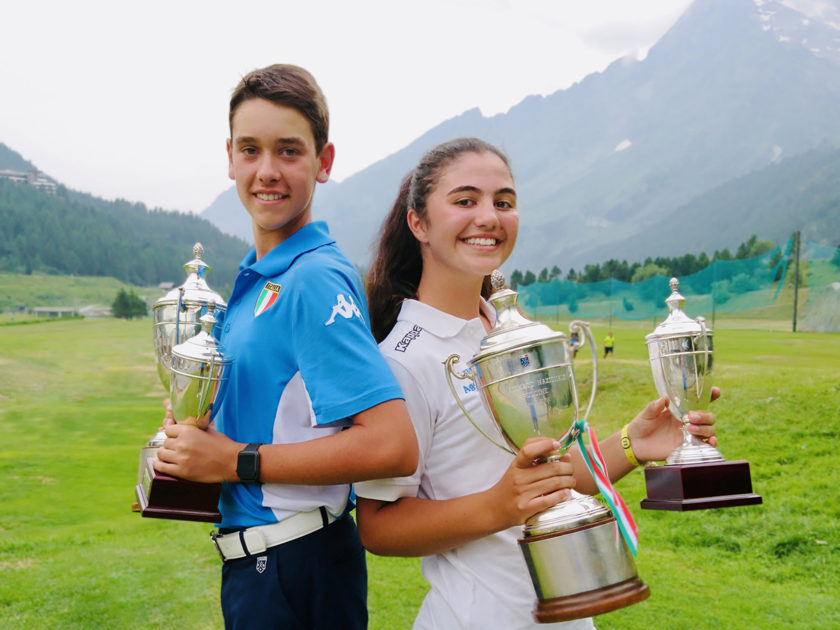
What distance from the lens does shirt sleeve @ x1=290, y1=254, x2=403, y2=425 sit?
1.43 meters

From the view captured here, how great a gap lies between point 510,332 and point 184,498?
796mm

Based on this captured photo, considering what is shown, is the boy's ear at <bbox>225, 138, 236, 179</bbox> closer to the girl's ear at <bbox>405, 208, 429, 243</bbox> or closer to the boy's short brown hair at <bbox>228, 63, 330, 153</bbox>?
the boy's short brown hair at <bbox>228, 63, 330, 153</bbox>

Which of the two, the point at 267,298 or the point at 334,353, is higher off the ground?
the point at 267,298

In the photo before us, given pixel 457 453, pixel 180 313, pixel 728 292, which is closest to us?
pixel 457 453

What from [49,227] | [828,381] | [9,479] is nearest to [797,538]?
[828,381]

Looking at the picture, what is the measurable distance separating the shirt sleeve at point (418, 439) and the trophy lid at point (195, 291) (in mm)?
752

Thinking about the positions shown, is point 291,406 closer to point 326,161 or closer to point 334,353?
point 334,353

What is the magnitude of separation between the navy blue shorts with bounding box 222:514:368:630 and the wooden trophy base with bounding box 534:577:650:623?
0.49 metres

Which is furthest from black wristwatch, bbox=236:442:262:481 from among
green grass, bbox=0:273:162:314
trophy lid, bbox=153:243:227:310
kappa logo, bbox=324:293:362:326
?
green grass, bbox=0:273:162:314

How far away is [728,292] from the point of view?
2081 cm

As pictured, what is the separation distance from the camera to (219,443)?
4.97 feet

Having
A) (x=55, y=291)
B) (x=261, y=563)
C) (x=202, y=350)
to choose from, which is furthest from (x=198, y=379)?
(x=55, y=291)

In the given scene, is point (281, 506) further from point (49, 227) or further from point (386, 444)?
point (49, 227)

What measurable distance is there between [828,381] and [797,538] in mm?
3319
